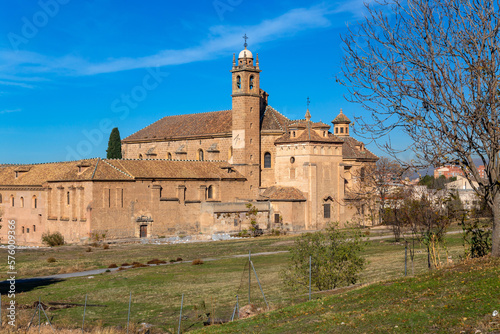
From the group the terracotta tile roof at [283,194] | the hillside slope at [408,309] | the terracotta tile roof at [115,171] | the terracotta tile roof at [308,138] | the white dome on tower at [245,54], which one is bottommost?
the hillside slope at [408,309]

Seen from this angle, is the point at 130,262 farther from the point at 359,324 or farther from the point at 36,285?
the point at 359,324

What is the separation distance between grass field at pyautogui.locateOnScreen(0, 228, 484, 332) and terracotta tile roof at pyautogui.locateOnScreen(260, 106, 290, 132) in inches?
781

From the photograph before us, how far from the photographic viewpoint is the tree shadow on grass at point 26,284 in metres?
27.9

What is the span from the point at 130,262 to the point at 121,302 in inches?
532

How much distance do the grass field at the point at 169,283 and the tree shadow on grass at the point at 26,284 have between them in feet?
0.92

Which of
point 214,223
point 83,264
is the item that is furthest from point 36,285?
point 214,223

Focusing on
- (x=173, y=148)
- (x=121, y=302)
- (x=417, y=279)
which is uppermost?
(x=173, y=148)

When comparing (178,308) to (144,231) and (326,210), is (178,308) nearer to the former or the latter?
(144,231)

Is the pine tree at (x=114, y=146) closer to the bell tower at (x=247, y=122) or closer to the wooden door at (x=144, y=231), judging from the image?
the bell tower at (x=247, y=122)

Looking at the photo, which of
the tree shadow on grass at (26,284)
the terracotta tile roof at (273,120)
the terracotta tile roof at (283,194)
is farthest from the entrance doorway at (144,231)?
the tree shadow on grass at (26,284)

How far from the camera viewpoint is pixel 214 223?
185 feet

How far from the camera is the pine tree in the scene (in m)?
79.4

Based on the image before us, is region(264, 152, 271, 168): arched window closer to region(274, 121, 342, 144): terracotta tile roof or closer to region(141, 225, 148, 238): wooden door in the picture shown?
region(274, 121, 342, 144): terracotta tile roof

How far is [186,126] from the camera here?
70312 mm
